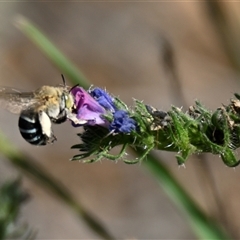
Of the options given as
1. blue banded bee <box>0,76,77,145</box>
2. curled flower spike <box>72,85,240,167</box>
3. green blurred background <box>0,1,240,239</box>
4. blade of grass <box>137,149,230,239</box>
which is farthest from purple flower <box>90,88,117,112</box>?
green blurred background <box>0,1,240,239</box>

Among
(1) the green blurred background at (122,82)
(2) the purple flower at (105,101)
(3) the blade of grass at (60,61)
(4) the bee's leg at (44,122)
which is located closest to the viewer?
(2) the purple flower at (105,101)

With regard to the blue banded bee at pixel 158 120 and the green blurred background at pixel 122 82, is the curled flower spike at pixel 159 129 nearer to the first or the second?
the blue banded bee at pixel 158 120

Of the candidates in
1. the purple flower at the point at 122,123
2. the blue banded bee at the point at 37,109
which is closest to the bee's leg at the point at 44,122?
the blue banded bee at the point at 37,109

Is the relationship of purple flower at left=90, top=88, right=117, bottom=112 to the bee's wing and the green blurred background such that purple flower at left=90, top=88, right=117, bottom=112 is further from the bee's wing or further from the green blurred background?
the green blurred background

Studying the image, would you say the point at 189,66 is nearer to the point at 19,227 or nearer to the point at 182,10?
the point at 182,10

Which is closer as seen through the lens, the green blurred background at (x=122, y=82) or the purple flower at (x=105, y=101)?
the purple flower at (x=105, y=101)

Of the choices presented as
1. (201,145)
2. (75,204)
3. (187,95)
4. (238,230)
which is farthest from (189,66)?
(201,145)
